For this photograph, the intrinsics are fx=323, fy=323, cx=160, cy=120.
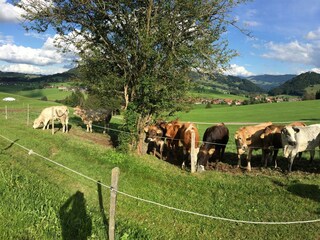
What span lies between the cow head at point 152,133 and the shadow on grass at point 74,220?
7788 millimetres

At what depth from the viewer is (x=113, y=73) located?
18.1 m

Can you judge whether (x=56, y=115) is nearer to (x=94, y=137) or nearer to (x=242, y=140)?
(x=94, y=137)

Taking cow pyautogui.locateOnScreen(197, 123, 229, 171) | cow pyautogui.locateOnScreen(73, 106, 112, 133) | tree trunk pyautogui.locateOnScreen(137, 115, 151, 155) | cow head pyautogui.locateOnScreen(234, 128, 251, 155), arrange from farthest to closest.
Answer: cow pyautogui.locateOnScreen(73, 106, 112, 133) → tree trunk pyautogui.locateOnScreen(137, 115, 151, 155) → cow head pyautogui.locateOnScreen(234, 128, 251, 155) → cow pyautogui.locateOnScreen(197, 123, 229, 171)

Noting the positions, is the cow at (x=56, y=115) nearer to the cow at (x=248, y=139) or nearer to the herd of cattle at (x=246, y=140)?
the herd of cattle at (x=246, y=140)

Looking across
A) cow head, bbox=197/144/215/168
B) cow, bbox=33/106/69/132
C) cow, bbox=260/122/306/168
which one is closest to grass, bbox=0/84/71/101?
cow, bbox=33/106/69/132

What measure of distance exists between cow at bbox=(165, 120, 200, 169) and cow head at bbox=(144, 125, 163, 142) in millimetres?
473

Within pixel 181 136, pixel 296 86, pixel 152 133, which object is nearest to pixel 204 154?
pixel 181 136

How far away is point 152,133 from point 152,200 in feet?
24.9

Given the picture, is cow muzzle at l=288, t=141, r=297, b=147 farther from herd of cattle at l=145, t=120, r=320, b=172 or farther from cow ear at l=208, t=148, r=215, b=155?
cow ear at l=208, t=148, r=215, b=155

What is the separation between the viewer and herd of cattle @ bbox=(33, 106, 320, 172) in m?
13.1

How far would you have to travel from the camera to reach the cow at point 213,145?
14.6 meters

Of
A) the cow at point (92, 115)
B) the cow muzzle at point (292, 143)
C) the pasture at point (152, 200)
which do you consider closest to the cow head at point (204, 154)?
the pasture at point (152, 200)

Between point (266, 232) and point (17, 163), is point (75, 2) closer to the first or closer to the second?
Answer: point (17, 163)

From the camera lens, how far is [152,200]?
1114cm
